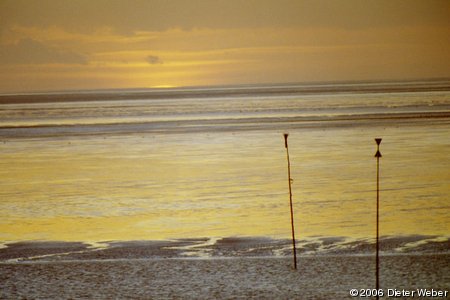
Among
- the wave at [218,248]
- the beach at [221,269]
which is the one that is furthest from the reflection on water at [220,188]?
the beach at [221,269]

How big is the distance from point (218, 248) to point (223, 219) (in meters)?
2.82

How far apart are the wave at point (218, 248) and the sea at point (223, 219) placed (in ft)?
0.14

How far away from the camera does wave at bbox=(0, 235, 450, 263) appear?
50.8ft

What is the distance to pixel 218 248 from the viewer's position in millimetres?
16109

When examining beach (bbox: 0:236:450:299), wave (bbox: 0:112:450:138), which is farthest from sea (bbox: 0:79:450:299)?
wave (bbox: 0:112:450:138)

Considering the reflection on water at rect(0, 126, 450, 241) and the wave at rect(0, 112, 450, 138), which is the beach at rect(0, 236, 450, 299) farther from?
the wave at rect(0, 112, 450, 138)

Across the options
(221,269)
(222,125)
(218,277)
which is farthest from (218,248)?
(222,125)

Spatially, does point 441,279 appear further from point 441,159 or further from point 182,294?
point 441,159

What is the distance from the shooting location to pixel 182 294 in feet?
42.4

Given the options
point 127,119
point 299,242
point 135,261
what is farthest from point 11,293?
point 127,119

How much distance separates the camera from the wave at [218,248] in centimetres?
1547

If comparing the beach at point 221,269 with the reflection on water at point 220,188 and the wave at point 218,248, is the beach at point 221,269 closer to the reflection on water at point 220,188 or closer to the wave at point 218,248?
the wave at point 218,248

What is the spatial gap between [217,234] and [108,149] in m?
20.5

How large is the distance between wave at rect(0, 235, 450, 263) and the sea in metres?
0.04
